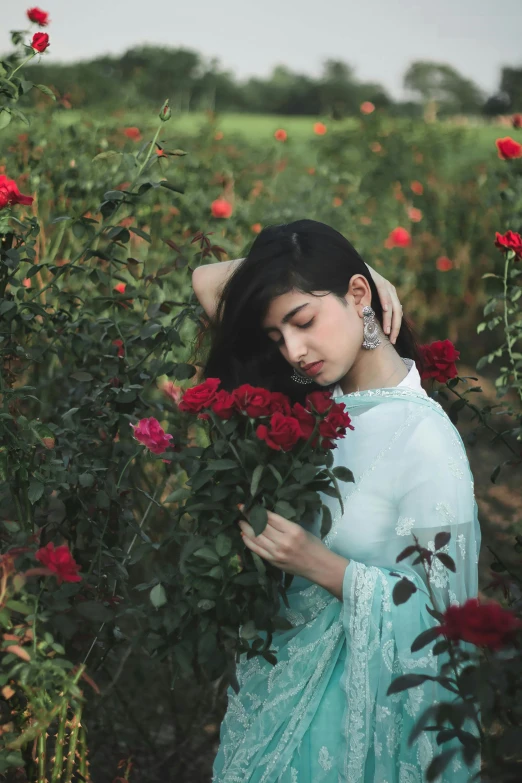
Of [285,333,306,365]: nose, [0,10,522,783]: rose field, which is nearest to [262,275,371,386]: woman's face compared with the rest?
[285,333,306,365]: nose

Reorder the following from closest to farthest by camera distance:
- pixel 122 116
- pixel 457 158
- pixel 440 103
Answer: pixel 122 116 → pixel 457 158 → pixel 440 103

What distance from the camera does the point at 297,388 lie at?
2127mm

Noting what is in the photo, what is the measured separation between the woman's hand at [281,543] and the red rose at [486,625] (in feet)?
1.47

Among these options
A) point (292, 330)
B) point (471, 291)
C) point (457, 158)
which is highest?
point (292, 330)

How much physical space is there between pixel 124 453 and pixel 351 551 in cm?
62

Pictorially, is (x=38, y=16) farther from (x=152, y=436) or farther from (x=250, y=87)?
(x=250, y=87)

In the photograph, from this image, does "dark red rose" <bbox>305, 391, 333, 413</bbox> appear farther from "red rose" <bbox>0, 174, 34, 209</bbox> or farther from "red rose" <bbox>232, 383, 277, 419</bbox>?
"red rose" <bbox>0, 174, 34, 209</bbox>

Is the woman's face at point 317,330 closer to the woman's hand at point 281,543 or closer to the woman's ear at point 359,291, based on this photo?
the woman's ear at point 359,291

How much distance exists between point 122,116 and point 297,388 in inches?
154

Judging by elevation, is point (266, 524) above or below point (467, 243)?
above

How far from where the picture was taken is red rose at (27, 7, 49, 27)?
2.00 metres

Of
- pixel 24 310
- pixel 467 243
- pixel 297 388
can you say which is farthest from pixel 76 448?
pixel 467 243

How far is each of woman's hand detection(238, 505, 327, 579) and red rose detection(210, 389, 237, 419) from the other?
0.51 ft

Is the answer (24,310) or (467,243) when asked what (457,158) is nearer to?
(467,243)
